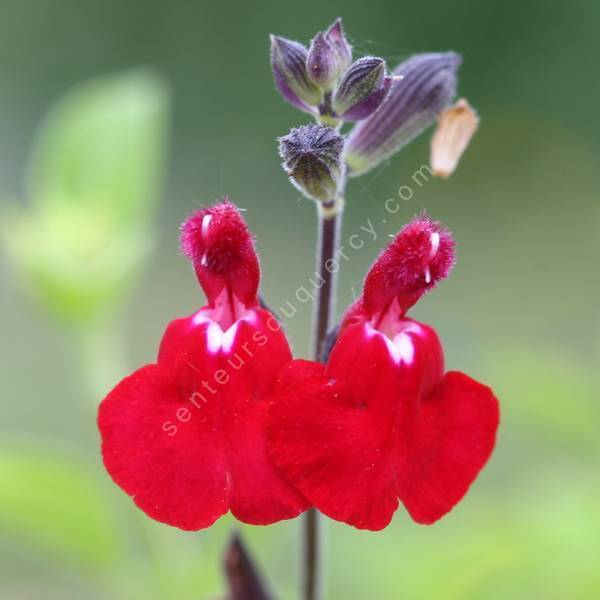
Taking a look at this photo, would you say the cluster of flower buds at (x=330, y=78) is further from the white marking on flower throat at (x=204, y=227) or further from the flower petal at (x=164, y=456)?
the flower petal at (x=164, y=456)

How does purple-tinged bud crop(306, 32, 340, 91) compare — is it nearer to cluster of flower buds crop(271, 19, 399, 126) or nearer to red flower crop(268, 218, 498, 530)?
cluster of flower buds crop(271, 19, 399, 126)

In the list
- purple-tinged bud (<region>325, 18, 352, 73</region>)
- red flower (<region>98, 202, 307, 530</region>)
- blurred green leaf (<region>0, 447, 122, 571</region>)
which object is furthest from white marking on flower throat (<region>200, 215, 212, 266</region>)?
blurred green leaf (<region>0, 447, 122, 571</region>)

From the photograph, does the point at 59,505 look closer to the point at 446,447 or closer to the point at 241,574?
the point at 241,574

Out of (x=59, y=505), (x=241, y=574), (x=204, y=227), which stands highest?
(x=204, y=227)

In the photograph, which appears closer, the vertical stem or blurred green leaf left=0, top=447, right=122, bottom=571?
the vertical stem

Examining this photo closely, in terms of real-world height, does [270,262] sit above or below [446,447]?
above

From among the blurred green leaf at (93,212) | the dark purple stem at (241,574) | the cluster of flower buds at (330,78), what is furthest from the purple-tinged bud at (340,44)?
the blurred green leaf at (93,212)

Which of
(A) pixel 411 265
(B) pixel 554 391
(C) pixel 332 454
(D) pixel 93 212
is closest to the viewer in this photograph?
(C) pixel 332 454

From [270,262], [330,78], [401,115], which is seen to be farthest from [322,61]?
[270,262]
